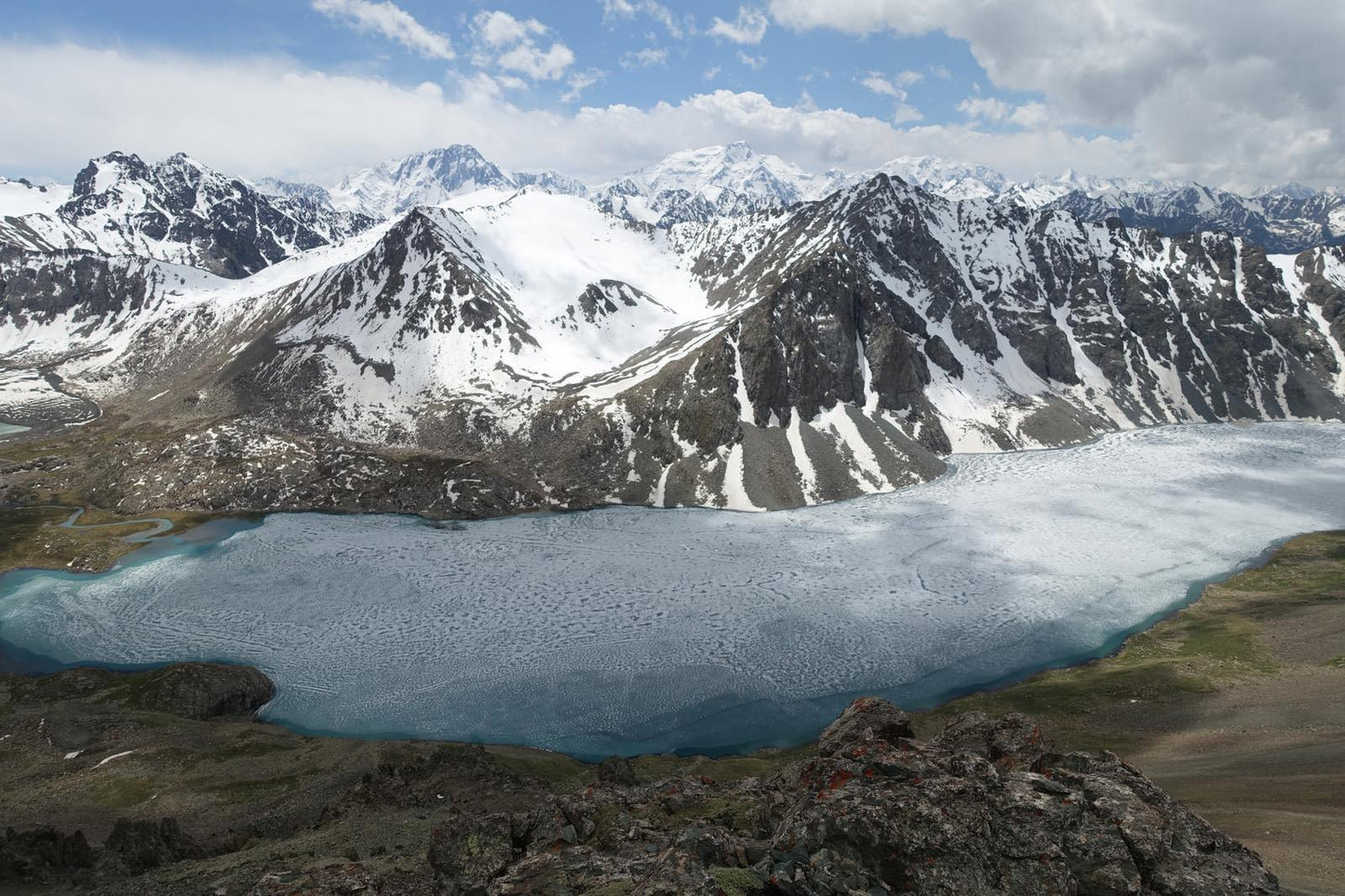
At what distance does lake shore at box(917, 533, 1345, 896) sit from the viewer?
121ft

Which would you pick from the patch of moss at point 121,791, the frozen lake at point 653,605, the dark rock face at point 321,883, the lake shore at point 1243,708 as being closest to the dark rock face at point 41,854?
the patch of moss at point 121,791

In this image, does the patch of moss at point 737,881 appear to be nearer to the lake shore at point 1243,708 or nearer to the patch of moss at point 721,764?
the lake shore at point 1243,708

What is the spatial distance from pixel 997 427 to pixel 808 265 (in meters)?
70.4

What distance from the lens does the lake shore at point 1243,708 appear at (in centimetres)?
3675

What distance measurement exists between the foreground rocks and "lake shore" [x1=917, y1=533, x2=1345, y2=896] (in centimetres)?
734

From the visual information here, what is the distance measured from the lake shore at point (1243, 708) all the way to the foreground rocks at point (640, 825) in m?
7.34

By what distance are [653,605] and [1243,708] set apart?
6381 centimetres

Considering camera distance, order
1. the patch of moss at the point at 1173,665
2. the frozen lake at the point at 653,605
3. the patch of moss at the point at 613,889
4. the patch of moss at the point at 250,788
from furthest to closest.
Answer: the frozen lake at the point at 653,605, the patch of moss at the point at 1173,665, the patch of moss at the point at 250,788, the patch of moss at the point at 613,889

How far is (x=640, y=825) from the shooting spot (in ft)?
102

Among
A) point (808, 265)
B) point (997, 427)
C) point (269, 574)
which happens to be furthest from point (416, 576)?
point (997, 427)

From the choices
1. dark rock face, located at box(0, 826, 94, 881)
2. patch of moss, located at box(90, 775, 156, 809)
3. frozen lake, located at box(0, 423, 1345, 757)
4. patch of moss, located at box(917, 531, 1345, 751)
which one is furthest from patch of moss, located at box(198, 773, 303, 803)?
patch of moss, located at box(917, 531, 1345, 751)

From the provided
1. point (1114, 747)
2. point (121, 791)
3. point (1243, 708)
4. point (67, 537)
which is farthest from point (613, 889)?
point (67, 537)

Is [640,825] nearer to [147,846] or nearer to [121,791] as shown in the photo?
[147,846]

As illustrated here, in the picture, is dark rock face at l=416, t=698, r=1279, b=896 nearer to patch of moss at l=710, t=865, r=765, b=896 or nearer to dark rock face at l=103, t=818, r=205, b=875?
patch of moss at l=710, t=865, r=765, b=896
